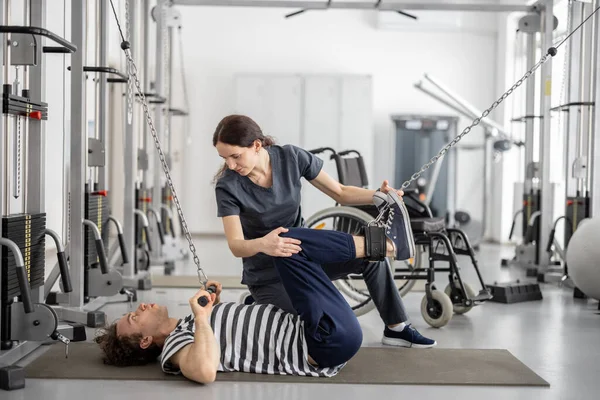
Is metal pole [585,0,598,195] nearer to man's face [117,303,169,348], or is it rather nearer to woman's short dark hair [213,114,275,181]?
woman's short dark hair [213,114,275,181]

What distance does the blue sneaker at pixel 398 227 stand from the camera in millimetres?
3035

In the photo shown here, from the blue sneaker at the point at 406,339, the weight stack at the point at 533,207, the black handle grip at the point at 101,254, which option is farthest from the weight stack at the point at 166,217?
the blue sneaker at the point at 406,339

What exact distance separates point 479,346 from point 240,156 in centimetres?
153

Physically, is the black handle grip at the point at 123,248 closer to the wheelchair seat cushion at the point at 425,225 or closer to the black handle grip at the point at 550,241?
the wheelchair seat cushion at the point at 425,225

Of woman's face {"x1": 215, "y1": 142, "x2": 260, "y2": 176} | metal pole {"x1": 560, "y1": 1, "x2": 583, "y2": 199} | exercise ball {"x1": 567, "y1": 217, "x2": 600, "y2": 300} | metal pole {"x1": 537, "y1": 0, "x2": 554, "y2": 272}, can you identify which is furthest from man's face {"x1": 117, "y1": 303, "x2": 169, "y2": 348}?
metal pole {"x1": 537, "y1": 0, "x2": 554, "y2": 272}

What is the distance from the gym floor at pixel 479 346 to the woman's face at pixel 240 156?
809 millimetres

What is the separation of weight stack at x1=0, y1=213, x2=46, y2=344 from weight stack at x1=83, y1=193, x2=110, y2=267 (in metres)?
0.75

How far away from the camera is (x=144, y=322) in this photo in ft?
9.47

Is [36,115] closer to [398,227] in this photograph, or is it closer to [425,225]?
[398,227]

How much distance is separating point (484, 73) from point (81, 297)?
24.5 feet

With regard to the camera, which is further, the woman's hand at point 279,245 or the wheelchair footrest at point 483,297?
the wheelchair footrest at point 483,297

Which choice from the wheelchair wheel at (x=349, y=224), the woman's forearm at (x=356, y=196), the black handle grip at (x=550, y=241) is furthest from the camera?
the black handle grip at (x=550, y=241)

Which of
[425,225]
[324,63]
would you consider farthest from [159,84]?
[324,63]

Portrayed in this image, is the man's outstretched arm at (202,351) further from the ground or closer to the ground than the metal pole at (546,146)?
closer to the ground
